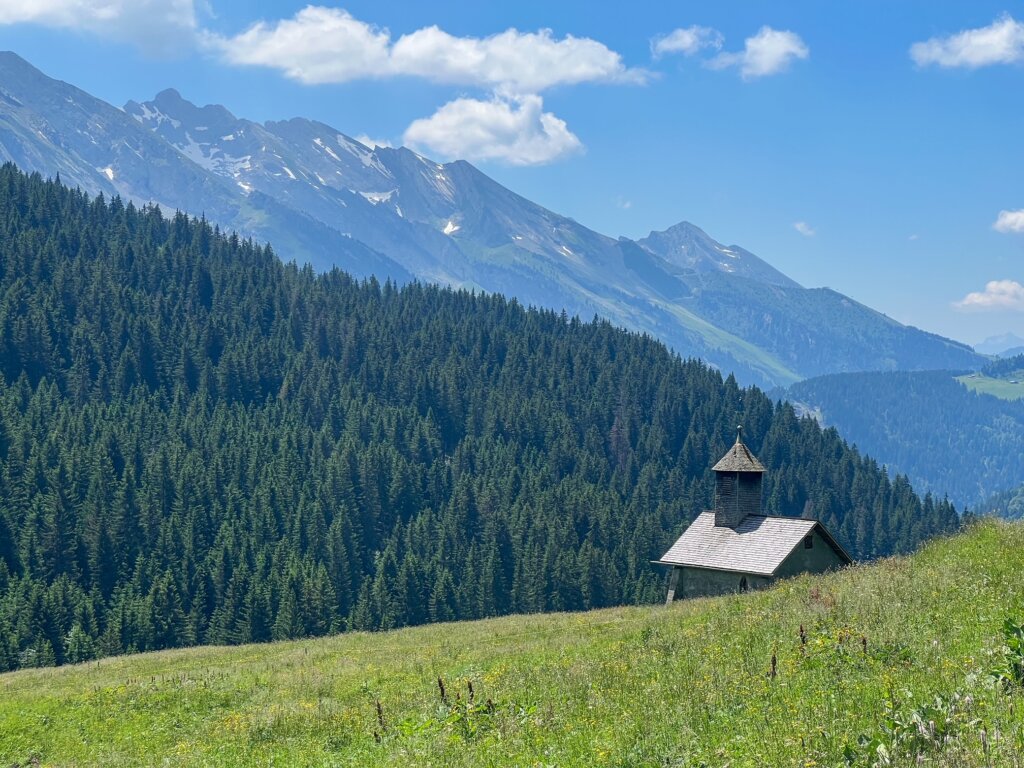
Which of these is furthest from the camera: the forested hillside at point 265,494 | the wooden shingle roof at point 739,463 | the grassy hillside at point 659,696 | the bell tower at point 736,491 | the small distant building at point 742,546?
the forested hillside at point 265,494

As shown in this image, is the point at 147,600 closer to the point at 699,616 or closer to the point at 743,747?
the point at 699,616

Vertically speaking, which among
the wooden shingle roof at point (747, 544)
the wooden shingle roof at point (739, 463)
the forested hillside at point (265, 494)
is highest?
the wooden shingle roof at point (739, 463)

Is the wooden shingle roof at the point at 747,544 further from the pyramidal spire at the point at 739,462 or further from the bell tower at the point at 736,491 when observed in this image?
the pyramidal spire at the point at 739,462

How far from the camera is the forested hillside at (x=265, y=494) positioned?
304 ft

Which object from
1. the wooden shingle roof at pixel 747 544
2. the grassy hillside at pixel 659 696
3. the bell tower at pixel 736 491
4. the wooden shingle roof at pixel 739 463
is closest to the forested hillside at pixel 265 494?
the wooden shingle roof at pixel 747 544

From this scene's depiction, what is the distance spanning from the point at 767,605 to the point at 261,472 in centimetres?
11513

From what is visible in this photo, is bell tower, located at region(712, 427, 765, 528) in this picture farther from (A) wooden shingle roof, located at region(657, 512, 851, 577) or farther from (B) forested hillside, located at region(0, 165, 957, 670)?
(B) forested hillside, located at region(0, 165, 957, 670)

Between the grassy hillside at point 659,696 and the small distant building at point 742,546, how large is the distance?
12.3m

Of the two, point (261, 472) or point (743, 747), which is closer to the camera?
point (743, 747)

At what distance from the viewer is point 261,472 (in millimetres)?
131750

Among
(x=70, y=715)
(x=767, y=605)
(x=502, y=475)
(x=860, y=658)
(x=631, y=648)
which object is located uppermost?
(x=860, y=658)

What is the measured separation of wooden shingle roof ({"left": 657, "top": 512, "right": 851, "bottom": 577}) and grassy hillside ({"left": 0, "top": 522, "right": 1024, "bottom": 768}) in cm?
1213

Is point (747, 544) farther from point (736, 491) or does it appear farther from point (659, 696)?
point (659, 696)

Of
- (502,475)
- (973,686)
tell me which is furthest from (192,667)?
(502,475)
